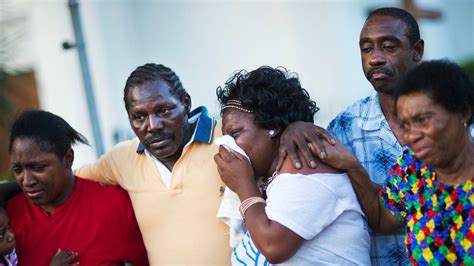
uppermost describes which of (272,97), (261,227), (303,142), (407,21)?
(407,21)

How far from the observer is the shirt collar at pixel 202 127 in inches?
135

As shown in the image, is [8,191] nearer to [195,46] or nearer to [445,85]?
[445,85]

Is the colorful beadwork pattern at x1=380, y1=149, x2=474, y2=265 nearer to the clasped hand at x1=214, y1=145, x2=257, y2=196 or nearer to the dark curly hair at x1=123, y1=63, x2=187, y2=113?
the clasped hand at x1=214, y1=145, x2=257, y2=196

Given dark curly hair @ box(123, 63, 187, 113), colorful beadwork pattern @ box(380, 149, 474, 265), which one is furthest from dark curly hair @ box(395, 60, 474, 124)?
dark curly hair @ box(123, 63, 187, 113)

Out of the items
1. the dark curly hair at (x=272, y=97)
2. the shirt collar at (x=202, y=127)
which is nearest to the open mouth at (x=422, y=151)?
the dark curly hair at (x=272, y=97)

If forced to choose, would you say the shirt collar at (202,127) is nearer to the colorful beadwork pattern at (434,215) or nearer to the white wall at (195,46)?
the colorful beadwork pattern at (434,215)

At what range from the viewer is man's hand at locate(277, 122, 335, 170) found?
2.73m

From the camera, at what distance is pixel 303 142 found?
2764mm

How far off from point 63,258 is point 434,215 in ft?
5.77

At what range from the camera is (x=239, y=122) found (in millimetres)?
2936

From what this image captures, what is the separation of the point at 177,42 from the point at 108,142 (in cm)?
178

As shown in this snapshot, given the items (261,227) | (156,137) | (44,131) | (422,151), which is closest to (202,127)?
(156,137)

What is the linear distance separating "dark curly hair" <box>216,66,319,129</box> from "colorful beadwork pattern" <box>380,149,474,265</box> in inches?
19.7

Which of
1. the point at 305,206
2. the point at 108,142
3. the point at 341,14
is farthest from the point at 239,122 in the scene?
the point at 341,14
